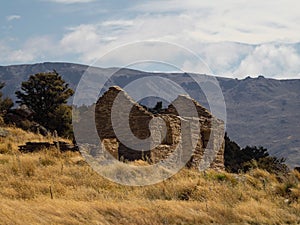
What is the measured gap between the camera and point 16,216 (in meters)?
7.63

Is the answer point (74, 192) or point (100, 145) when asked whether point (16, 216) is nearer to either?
point (74, 192)

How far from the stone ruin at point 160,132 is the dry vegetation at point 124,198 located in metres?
3.30

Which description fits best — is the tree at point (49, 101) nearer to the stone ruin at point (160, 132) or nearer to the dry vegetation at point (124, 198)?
the stone ruin at point (160, 132)

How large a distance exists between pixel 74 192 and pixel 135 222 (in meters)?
1.94

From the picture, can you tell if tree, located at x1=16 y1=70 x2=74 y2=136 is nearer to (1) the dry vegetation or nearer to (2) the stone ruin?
(2) the stone ruin

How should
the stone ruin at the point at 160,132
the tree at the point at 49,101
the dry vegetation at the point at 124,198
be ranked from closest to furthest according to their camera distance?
the dry vegetation at the point at 124,198 → the stone ruin at the point at 160,132 → the tree at the point at 49,101

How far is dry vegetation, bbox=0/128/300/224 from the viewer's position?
8484 mm

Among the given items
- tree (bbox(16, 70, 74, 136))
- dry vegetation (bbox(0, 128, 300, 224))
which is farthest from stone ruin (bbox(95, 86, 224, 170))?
tree (bbox(16, 70, 74, 136))

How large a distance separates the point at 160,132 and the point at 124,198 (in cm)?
725

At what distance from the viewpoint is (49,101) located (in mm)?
31391

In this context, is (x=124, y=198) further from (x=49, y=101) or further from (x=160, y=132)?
(x=49, y=101)

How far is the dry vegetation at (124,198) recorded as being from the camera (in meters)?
8.48

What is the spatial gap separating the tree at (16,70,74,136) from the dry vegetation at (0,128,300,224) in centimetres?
1569

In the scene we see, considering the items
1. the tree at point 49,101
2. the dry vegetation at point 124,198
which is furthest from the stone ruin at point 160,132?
the tree at point 49,101
